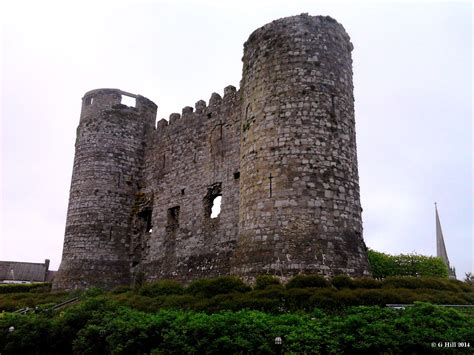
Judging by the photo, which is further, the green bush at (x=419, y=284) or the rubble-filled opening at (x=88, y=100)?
the rubble-filled opening at (x=88, y=100)

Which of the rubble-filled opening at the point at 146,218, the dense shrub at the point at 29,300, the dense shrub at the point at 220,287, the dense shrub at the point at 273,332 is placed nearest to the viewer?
the dense shrub at the point at 273,332

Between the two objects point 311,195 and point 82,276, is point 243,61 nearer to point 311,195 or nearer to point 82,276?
point 311,195

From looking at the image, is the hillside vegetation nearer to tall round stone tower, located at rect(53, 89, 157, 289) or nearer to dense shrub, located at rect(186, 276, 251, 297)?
dense shrub, located at rect(186, 276, 251, 297)

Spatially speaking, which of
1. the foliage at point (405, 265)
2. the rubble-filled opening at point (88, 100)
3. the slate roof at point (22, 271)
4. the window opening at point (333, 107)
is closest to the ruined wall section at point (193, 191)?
the rubble-filled opening at point (88, 100)

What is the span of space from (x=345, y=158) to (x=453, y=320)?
6.80 metres

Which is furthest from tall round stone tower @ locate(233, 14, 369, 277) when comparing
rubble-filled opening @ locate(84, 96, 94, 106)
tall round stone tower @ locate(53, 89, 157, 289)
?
rubble-filled opening @ locate(84, 96, 94, 106)

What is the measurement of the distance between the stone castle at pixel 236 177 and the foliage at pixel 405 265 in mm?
8903

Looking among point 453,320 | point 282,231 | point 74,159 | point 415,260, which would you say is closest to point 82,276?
point 74,159

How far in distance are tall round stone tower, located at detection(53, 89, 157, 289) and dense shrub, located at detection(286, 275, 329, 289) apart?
1361cm

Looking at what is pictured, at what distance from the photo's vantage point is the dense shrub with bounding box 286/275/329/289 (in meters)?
12.1

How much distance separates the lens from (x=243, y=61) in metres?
17.3

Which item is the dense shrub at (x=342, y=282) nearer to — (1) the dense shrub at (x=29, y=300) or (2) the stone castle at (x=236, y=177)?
(2) the stone castle at (x=236, y=177)

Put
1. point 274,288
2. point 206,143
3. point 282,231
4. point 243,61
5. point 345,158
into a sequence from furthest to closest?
point 206,143, point 243,61, point 345,158, point 282,231, point 274,288

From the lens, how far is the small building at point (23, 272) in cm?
5800
